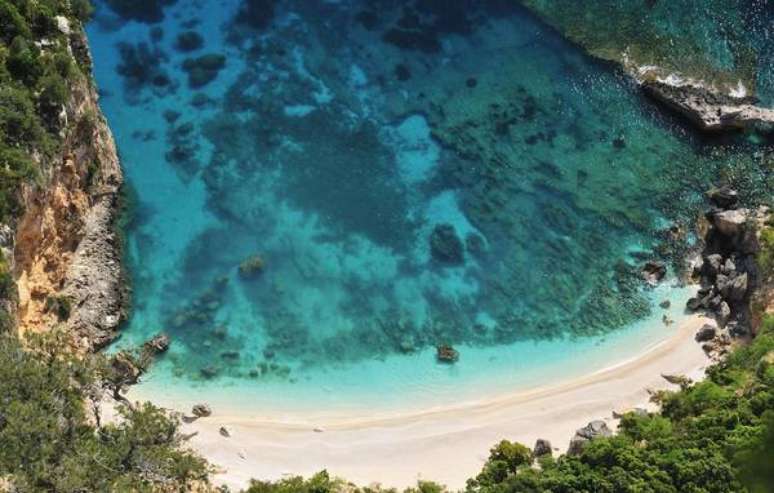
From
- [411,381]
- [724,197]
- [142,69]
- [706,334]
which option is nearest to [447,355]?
[411,381]

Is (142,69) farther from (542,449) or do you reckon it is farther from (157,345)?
(542,449)

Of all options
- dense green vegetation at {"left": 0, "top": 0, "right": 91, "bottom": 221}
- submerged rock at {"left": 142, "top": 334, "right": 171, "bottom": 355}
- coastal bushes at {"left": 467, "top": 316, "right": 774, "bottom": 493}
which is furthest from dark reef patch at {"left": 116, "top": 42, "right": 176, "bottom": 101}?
coastal bushes at {"left": 467, "top": 316, "right": 774, "bottom": 493}

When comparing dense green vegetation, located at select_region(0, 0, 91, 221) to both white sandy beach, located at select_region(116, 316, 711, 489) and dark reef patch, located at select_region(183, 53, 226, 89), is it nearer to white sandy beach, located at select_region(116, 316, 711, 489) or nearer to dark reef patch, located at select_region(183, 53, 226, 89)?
dark reef patch, located at select_region(183, 53, 226, 89)

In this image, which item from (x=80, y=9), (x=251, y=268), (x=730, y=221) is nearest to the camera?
(x=251, y=268)

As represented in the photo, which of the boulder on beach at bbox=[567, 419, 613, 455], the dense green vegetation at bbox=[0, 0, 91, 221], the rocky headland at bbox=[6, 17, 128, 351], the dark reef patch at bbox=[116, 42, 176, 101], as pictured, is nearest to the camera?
Result: the dense green vegetation at bbox=[0, 0, 91, 221]

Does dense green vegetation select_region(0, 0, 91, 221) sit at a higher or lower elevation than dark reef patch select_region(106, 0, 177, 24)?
lower

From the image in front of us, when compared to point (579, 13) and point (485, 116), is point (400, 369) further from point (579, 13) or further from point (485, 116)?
point (579, 13)
